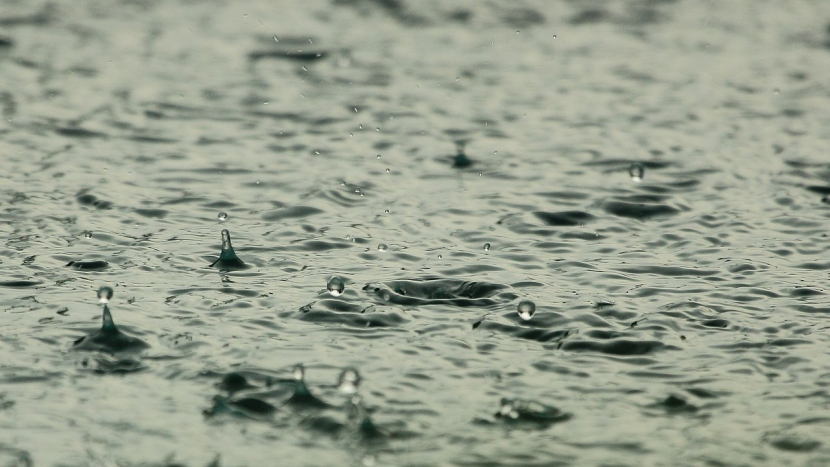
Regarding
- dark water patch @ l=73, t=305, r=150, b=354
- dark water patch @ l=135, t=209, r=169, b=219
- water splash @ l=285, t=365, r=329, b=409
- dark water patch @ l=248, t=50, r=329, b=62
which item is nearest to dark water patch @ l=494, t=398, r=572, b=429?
water splash @ l=285, t=365, r=329, b=409

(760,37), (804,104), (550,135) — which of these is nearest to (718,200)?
(550,135)

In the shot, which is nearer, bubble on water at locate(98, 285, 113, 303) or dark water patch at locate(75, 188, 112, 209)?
bubble on water at locate(98, 285, 113, 303)

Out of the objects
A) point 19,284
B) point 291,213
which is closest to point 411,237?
point 291,213

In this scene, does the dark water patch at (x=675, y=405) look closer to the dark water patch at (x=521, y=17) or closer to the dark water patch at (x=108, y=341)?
the dark water patch at (x=108, y=341)

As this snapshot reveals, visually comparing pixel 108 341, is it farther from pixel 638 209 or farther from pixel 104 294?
pixel 638 209

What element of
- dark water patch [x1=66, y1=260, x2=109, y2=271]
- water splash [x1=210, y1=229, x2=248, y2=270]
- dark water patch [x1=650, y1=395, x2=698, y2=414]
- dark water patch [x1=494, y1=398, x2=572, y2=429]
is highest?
water splash [x1=210, y1=229, x2=248, y2=270]

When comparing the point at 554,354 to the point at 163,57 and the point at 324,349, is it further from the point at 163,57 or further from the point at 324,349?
the point at 163,57

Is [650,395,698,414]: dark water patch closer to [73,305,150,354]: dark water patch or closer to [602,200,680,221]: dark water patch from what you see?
[73,305,150,354]: dark water patch

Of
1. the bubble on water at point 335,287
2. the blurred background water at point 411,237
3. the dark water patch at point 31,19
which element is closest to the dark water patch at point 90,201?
the blurred background water at point 411,237
